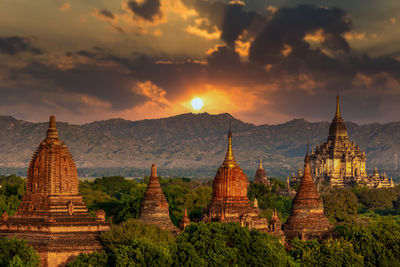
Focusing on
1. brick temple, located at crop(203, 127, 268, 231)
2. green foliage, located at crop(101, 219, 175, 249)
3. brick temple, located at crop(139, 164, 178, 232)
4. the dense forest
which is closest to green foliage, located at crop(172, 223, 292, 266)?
the dense forest

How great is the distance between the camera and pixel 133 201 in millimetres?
106375

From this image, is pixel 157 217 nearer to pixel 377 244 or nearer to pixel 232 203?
pixel 232 203

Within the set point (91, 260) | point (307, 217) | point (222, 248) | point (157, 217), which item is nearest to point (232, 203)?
point (157, 217)

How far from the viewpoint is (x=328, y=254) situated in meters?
74.6

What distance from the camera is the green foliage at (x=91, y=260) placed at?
61047 millimetres

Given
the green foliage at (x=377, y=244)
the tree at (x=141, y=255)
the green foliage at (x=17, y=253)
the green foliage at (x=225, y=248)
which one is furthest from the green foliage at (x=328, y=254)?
the green foliage at (x=17, y=253)

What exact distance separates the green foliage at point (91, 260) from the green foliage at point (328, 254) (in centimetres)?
1983

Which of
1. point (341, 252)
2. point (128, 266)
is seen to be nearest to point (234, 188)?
point (341, 252)

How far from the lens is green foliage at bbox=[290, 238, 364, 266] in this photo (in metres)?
73.4

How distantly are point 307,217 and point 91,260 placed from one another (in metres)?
34.9

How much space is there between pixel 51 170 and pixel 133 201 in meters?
38.9

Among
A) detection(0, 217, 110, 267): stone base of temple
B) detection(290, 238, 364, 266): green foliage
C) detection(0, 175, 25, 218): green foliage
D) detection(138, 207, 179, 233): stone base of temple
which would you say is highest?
detection(0, 175, 25, 218): green foliage

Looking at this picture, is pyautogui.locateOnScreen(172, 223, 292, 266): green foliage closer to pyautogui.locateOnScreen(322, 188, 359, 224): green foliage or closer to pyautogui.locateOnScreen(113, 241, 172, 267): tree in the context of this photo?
pyautogui.locateOnScreen(113, 241, 172, 267): tree

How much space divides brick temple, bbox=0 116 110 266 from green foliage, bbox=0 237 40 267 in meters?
A: 2.18
